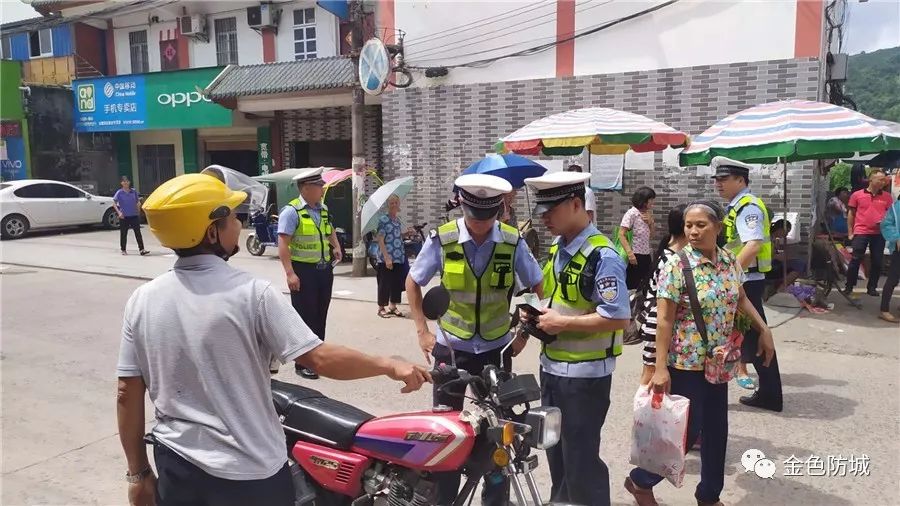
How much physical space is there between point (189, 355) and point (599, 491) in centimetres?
181

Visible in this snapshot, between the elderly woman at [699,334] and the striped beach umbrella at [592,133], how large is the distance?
4.16m

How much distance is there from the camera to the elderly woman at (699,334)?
3188 mm

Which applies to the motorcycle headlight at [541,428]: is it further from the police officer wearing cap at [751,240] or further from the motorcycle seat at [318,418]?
the police officer wearing cap at [751,240]

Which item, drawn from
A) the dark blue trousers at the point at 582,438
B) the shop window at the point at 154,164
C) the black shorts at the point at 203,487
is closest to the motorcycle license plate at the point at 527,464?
the dark blue trousers at the point at 582,438

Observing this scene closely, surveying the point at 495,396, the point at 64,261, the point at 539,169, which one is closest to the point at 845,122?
the point at 539,169

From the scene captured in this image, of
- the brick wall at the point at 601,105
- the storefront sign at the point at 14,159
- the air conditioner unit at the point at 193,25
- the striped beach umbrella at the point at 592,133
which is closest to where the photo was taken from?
the striped beach umbrella at the point at 592,133

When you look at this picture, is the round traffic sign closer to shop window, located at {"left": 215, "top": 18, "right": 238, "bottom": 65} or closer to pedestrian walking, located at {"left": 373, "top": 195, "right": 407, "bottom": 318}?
pedestrian walking, located at {"left": 373, "top": 195, "right": 407, "bottom": 318}

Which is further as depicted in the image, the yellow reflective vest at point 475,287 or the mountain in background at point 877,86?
the mountain in background at point 877,86

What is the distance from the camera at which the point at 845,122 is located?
21.6 ft

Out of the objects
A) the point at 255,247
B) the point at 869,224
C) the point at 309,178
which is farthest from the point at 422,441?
the point at 255,247

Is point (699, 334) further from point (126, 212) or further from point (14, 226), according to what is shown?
point (14, 226)

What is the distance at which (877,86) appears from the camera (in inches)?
1972

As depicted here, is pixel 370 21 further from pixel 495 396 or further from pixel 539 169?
pixel 495 396

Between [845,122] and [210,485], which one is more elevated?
[845,122]
